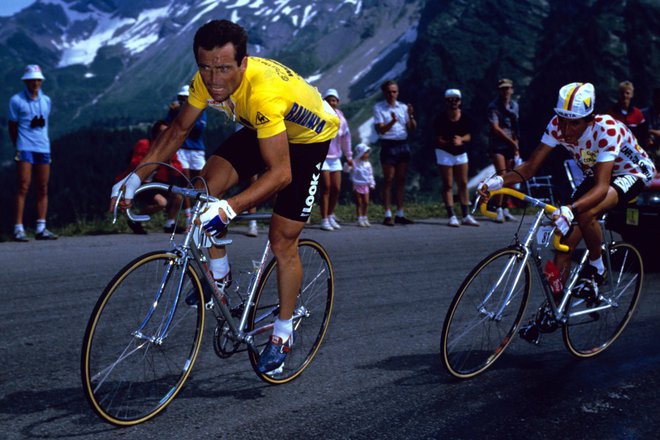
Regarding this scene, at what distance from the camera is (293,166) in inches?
169

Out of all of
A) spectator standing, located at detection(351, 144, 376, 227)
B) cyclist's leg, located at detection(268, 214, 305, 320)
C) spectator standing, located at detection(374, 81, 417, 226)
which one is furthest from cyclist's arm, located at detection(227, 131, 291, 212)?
spectator standing, located at detection(374, 81, 417, 226)

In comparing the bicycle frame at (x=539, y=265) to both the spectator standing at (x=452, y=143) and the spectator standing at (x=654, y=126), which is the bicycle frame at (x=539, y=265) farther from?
the spectator standing at (x=654, y=126)

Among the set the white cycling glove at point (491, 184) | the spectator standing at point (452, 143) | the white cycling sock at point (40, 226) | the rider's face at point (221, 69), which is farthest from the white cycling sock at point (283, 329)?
the spectator standing at point (452, 143)

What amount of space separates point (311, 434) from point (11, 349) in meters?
2.41

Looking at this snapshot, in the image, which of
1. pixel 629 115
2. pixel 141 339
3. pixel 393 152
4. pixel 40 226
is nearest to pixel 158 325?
pixel 141 339

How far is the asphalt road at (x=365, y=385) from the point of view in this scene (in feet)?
12.3

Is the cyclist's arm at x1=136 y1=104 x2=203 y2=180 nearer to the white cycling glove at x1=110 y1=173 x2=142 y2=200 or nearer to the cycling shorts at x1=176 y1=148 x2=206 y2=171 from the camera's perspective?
the white cycling glove at x1=110 y1=173 x2=142 y2=200

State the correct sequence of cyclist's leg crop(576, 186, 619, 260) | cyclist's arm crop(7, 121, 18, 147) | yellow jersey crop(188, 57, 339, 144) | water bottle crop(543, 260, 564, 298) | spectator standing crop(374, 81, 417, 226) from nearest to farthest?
yellow jersey crop(188, 57, 339, 144), water bottle crop(543, 260, 564, 298), cyclist's leg crop(576, 186, 619, 260), cyclist's arm crop(7, 121, 18, 147), spectator standing crop(374, 81, 417, 226)

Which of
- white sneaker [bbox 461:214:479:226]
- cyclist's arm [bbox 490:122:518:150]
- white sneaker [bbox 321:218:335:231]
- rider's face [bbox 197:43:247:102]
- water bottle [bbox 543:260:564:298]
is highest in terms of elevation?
rider's face [bbox 197:43:247:102]

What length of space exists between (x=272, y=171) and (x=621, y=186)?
2.80m

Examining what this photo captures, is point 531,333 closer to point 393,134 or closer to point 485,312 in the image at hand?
point 485,312

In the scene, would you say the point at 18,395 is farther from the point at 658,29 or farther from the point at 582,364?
the point at 658,29

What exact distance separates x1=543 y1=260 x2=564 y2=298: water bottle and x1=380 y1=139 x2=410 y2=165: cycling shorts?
701cm

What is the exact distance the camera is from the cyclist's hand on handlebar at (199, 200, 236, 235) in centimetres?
345
